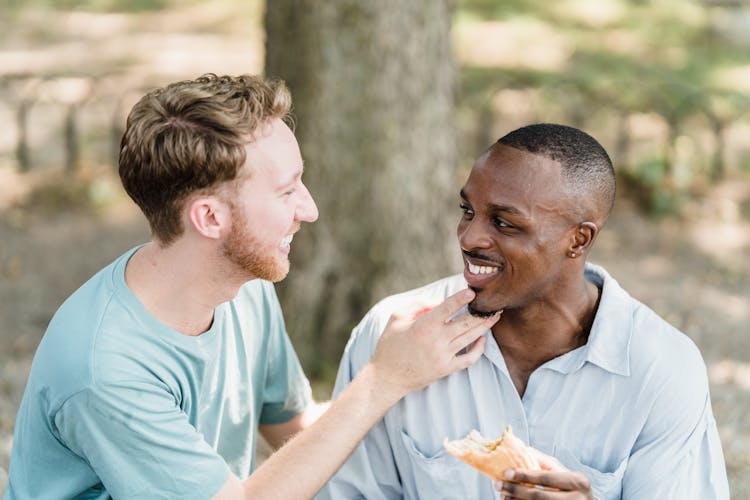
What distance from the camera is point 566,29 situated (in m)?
14.3

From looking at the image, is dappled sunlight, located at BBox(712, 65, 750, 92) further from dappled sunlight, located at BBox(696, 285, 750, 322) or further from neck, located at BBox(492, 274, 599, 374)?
neck, located at BBox(492, 274, 599, 374)

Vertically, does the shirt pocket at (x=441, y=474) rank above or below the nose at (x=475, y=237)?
below

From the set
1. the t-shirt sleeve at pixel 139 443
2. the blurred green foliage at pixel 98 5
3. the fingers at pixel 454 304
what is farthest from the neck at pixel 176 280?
the blurred green foliage at pixel 98 5

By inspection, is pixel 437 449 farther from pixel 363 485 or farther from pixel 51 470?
A: pixel 51 470

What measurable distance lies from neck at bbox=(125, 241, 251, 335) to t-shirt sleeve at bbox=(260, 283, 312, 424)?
488mm

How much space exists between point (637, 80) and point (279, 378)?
31.2 ft

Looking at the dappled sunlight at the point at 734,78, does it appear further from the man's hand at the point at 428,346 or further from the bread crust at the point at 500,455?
the bread crust at the point at 500,455

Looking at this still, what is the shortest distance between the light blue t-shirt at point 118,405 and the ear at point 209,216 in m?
0.27

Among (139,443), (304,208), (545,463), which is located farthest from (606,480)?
(139,443)

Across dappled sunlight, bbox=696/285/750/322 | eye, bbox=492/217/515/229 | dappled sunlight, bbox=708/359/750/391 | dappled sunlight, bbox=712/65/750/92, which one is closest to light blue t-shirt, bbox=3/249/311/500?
eye, bbox=492/217/515/229

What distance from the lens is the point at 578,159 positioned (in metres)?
2.85

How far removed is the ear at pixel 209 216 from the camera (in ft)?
9.19

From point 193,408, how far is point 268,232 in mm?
574

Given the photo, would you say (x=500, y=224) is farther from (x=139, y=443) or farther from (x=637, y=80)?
(x=637, y=80)
